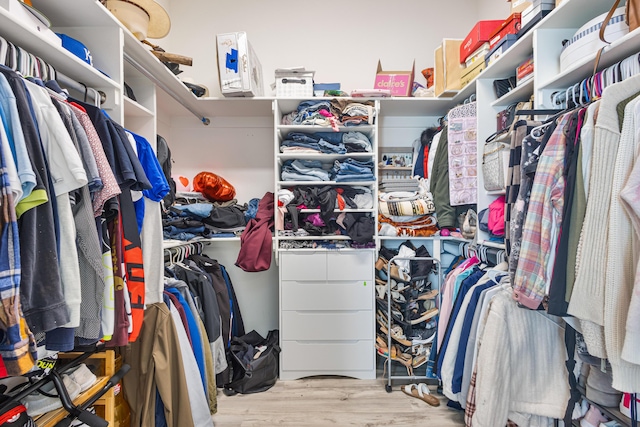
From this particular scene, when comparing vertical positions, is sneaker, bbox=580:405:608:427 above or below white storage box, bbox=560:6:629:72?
below

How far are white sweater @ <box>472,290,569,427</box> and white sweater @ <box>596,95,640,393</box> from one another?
497 mm

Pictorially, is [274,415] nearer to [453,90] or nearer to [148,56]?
[148,56]

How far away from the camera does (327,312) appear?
2381 mm

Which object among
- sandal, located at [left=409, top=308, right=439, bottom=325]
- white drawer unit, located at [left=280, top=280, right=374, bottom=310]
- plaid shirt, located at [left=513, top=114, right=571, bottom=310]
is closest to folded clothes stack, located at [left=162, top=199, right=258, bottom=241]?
white drawer unit, located at [left=280, top=280, right=374, bottom=310]

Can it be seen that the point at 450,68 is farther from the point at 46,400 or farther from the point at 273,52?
the point at 46,400

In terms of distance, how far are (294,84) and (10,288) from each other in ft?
6.65

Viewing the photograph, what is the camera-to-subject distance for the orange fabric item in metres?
2.50

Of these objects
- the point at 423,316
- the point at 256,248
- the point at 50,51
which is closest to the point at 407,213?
the point at 423,316

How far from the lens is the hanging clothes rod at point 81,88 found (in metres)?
1.19

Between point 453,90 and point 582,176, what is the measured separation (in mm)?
1503

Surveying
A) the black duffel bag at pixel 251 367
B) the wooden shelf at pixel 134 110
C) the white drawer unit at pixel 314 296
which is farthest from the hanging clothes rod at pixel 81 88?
the black duffel bag at pixel 251 367

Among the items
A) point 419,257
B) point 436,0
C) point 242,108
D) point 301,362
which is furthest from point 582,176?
point 436,0

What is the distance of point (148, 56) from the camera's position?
1.64 meters

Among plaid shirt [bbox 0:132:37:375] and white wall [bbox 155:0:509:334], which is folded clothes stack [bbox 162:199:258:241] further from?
plaid shirt [bbox 0:132:37:375]
